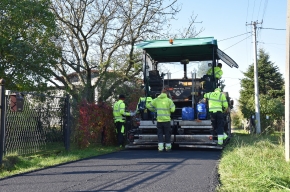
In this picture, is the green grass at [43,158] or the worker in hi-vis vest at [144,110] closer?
the green grass at [43,158]

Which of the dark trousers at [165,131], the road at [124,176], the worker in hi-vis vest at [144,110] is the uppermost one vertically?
the worker in hi-vis vest at [144,110]

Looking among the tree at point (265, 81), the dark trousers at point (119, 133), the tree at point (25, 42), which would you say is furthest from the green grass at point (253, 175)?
the tree at point (265, 81)

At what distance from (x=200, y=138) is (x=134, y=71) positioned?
7.14 metres

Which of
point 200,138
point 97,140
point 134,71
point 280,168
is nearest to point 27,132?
point 97,140

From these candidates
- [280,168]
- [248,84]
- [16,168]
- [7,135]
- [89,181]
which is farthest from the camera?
[248,84]

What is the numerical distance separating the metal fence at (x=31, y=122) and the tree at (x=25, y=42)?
2158 mm

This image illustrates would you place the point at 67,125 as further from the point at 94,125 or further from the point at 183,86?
the point at 183,86

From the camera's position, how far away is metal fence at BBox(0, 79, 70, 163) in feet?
24.5

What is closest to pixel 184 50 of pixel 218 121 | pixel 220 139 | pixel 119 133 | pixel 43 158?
pixel 218 121

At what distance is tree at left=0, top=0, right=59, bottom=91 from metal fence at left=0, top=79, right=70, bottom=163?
2.16m

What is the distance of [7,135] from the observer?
24.5 ft

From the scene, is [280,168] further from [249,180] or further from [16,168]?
[16,168]

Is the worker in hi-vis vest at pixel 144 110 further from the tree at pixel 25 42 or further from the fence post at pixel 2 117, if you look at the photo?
the fence post at pixel 2 117

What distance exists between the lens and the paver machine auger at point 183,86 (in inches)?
407
